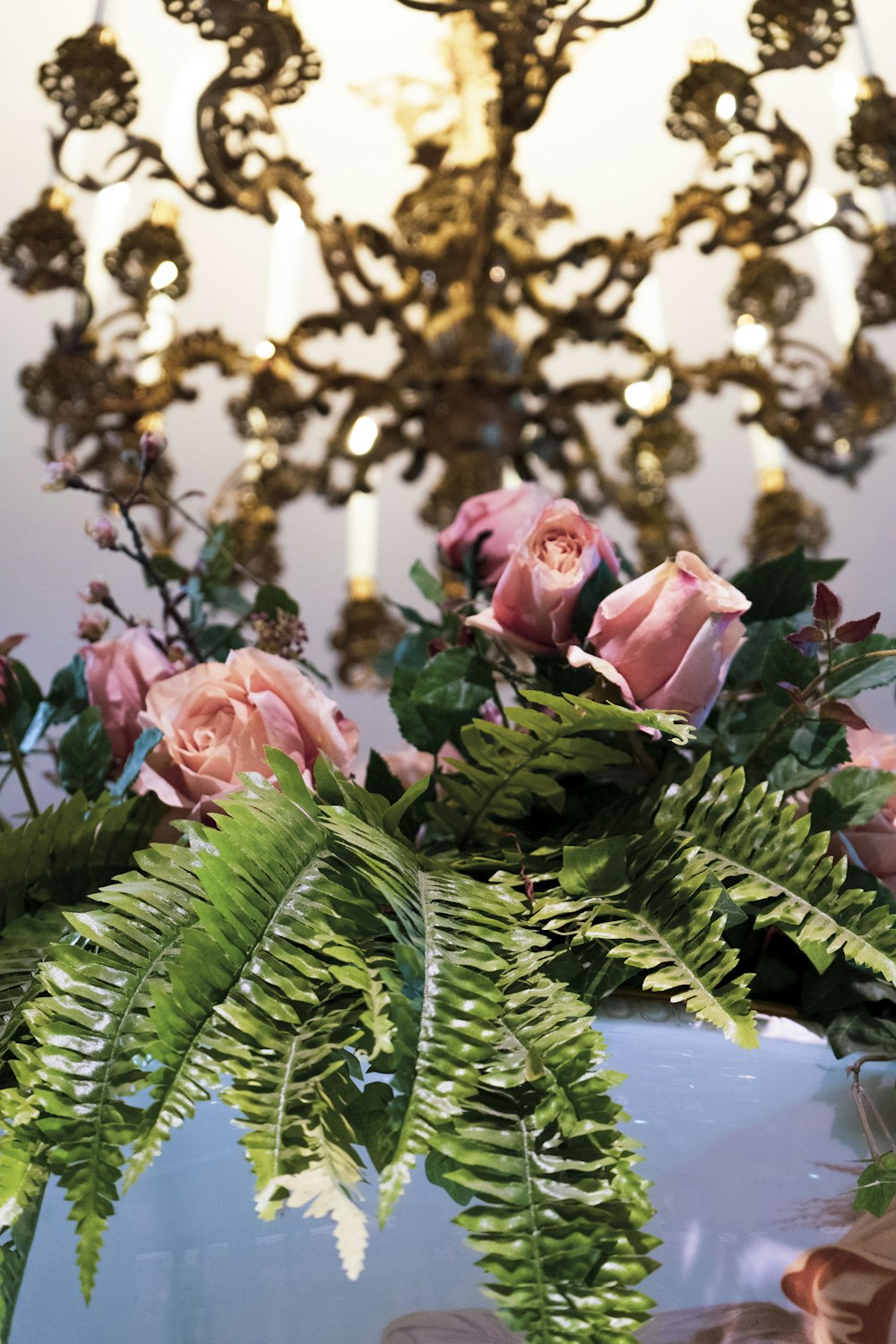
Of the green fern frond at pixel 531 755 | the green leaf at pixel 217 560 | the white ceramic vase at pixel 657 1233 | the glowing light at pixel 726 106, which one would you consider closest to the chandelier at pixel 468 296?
the glowing light at pixel 726 106

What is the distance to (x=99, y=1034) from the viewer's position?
0.28 m

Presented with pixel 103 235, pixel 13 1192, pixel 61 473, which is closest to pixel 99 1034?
pixel 13 1192

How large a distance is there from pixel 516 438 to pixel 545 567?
2.31 feet

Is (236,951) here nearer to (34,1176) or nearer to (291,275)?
(34,1176)

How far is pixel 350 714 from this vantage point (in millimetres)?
1217

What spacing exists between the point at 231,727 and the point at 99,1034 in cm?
17

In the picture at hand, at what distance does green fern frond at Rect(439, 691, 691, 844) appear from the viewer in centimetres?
35

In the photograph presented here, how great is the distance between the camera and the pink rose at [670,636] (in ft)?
1.29

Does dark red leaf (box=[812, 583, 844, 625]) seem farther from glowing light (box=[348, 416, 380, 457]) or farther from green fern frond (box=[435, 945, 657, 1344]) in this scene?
glowing light (box=[348, 416, 380, 457])

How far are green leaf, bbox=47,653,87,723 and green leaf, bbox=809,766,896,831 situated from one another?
1.05ft

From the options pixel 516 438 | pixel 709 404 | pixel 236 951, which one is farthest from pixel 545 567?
pixel 709 404

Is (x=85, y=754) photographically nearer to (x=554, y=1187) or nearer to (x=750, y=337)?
(x=554, y=1187)

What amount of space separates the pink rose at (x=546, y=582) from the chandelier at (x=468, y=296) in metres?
0.66

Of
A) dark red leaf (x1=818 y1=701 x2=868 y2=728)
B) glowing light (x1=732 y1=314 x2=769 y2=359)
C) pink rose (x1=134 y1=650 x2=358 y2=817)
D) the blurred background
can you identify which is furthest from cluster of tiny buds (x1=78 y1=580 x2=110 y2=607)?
glowing light (x1=732 y1=314 x2=769 y2=359)
